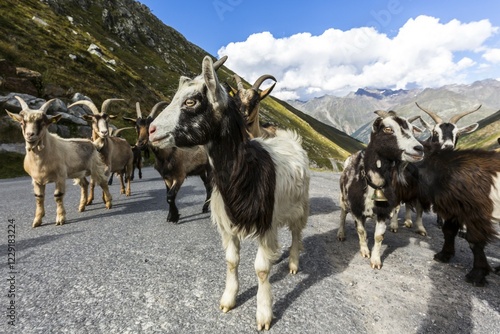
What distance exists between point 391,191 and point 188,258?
517cm

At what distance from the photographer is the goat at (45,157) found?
7852mm

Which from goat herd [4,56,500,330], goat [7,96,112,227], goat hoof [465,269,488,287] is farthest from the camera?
goat [7,96,112,227]

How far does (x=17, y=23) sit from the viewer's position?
43719 mm

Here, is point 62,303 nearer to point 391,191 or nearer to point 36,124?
point 36,124

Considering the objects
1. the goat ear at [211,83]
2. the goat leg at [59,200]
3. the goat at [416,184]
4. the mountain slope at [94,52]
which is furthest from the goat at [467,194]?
the mountain slope at [94,52]

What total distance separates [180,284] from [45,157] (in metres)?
6.63

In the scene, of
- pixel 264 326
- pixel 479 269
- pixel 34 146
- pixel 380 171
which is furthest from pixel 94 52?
pixel 479 269

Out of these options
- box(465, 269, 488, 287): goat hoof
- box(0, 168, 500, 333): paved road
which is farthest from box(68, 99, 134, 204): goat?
box(465, 269, 488, 287): goat hoof

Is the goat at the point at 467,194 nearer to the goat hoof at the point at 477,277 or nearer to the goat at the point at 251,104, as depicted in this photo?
the goat hoof at the point at 477,277

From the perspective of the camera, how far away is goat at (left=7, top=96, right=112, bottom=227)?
25.8 feet

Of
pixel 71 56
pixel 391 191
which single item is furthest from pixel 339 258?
pixel 71 56

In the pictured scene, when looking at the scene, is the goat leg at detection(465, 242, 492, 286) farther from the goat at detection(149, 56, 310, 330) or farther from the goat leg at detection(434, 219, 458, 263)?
the goat at detection(149, 56, 310, 330)

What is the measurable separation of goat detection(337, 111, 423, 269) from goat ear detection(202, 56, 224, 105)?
4191 millimetres

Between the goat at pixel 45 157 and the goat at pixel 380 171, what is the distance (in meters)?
9.29
